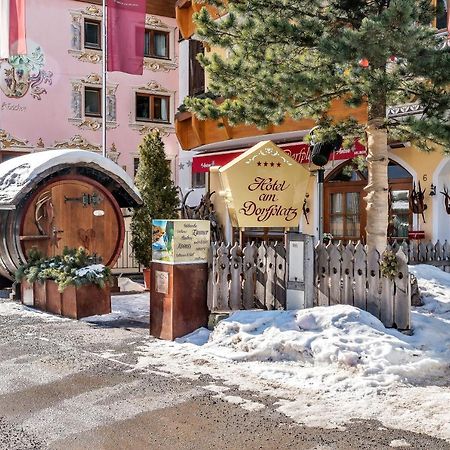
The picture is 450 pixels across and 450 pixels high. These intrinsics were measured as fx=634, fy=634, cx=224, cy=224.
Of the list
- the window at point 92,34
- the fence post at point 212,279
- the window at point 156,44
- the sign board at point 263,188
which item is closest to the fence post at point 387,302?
the sign board at point 263,188

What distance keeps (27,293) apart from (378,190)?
6.04 meters

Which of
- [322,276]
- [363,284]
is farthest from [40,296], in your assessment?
[363,284]

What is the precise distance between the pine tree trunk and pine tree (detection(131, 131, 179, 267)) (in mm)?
6697

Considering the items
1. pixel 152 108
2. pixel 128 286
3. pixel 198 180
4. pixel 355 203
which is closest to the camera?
pixel 128 286

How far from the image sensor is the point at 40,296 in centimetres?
1038

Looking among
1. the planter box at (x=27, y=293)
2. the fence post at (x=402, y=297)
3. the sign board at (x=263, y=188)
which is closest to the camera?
the fence post at (x=402, y=297)

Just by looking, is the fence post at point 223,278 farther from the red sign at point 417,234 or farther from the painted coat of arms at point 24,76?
the painted coat of arms at point 24,76

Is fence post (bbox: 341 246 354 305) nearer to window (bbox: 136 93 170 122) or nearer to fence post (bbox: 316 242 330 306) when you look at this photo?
fence post (bbox: 316 242 330 306)

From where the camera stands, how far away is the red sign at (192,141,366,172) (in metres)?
13.6

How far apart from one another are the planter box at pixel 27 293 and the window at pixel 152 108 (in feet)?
54.5

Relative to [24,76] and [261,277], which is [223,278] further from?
[24,76]

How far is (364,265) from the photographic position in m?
7.67

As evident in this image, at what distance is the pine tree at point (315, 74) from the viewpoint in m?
7.88

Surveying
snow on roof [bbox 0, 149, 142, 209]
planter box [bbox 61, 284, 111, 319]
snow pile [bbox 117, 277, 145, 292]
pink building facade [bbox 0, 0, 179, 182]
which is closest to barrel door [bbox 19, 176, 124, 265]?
snow on roof [bbox 0, 149, 142, 209]
